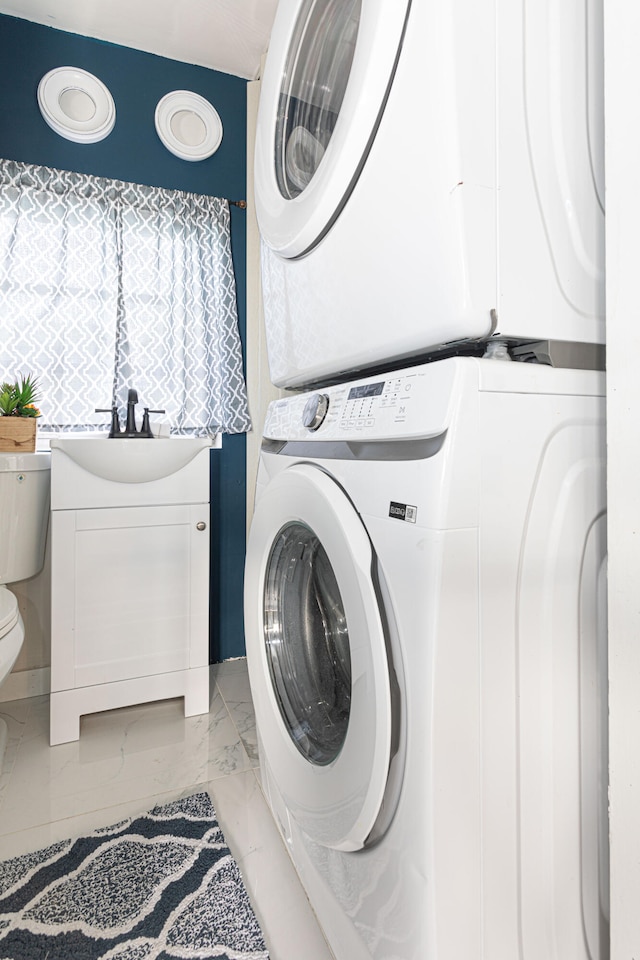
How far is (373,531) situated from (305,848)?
683 mm

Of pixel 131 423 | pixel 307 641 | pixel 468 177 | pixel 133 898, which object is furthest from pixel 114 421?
pixel 468 177

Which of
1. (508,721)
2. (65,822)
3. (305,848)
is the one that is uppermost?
(508,721)

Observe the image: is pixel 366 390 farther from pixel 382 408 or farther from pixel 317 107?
pixel 317 107

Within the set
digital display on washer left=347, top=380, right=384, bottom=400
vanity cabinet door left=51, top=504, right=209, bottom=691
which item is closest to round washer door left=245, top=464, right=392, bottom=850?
digital display on washer left=347, top=380, right=384, bottom=400

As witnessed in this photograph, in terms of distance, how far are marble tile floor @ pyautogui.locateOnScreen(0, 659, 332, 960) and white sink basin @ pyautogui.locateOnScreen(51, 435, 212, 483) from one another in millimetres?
833

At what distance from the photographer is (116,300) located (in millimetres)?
1994

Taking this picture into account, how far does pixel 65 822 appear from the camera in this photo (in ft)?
4.17

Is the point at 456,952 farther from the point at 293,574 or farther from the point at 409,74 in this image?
the point at 409,74

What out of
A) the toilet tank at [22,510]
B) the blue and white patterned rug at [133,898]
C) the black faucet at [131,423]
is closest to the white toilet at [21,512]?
the toilet tank at [22,510]

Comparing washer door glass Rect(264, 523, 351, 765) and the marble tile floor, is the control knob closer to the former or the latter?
washer door glass Rect(264, 523, 351, 765)

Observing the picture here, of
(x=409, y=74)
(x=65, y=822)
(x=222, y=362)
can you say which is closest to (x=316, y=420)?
(x=409, y=74)

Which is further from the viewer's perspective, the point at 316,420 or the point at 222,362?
the point at 222,362

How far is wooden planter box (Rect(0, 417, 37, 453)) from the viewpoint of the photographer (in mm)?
1688

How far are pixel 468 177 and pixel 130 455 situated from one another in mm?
1348
